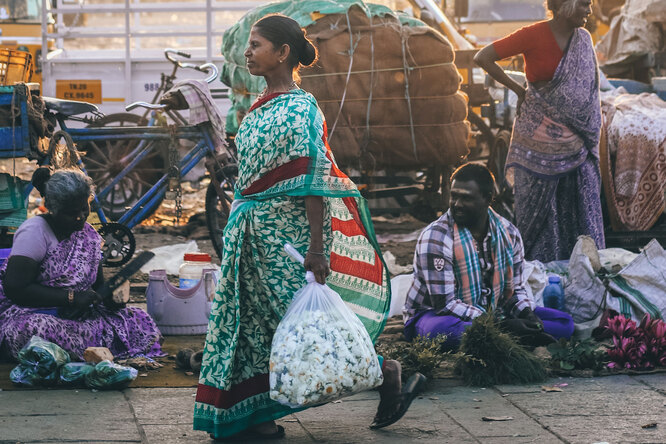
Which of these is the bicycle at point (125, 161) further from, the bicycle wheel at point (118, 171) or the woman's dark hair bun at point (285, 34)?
the woman's dark hair bun at point (285, 34)

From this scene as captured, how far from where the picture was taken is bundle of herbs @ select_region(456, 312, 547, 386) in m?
4.61

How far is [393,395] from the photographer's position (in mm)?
3898

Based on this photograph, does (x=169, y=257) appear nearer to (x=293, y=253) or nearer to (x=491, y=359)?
(x=491, y=359)

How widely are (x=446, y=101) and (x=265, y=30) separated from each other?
4.66 meters

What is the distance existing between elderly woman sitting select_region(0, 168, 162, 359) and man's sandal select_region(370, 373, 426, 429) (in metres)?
1.70

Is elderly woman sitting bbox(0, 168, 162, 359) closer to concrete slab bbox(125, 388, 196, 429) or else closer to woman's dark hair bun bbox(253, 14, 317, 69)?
concrete slab bbox(125, 388, 196, 429)

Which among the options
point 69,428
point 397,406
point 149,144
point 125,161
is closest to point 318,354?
point 397,406

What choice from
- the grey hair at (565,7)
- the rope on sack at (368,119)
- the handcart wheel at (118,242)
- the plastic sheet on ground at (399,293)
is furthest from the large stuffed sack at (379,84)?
the plastic sheet on ground at (399,293)

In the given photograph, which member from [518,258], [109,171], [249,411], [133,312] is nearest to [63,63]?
[109,171]

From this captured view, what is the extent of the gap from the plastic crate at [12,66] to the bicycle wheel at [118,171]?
5.84ft

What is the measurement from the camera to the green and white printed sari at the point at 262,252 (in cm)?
369

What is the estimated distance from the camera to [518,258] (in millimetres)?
5215

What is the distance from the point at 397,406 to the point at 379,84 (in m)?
4.63

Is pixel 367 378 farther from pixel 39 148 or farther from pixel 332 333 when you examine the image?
pixel 39 148
